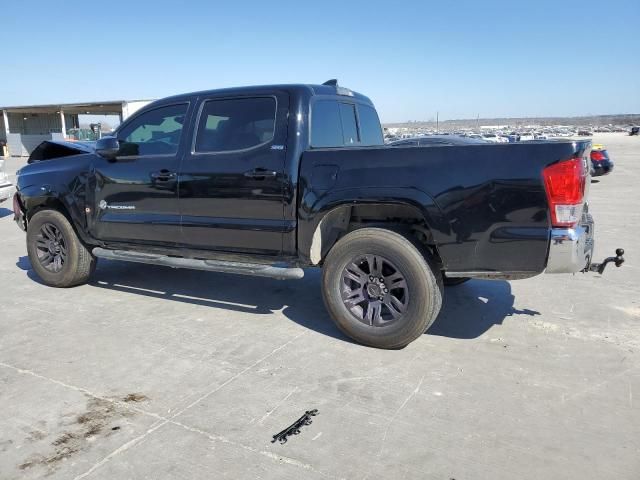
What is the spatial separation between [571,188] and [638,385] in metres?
1.36

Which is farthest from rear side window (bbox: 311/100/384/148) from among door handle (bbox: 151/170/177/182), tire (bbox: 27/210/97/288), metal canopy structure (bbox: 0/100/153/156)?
metal canopy structure (bbox: 0/100/153/156)

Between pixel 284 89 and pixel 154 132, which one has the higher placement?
pixel 284 89

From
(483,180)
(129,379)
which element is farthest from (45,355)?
(483,180)

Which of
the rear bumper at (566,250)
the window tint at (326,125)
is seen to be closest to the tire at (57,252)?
the window tint at (326,125)

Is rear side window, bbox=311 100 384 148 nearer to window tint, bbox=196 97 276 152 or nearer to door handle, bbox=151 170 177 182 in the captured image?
window tint, bbox=196 97 276 152

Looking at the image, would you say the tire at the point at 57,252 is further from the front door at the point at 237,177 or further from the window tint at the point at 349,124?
the window tint at the point at 349,124

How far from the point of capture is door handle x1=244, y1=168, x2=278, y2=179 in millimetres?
4219

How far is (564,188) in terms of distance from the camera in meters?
3.35

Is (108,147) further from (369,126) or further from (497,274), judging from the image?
(497,274)

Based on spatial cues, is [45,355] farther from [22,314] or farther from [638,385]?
[638,385]

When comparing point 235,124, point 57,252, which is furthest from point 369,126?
point 57,252

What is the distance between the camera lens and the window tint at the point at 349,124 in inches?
195

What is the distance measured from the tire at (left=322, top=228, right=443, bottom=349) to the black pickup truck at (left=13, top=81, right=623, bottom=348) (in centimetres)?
1

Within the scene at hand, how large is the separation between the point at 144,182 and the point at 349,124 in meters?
2.01
